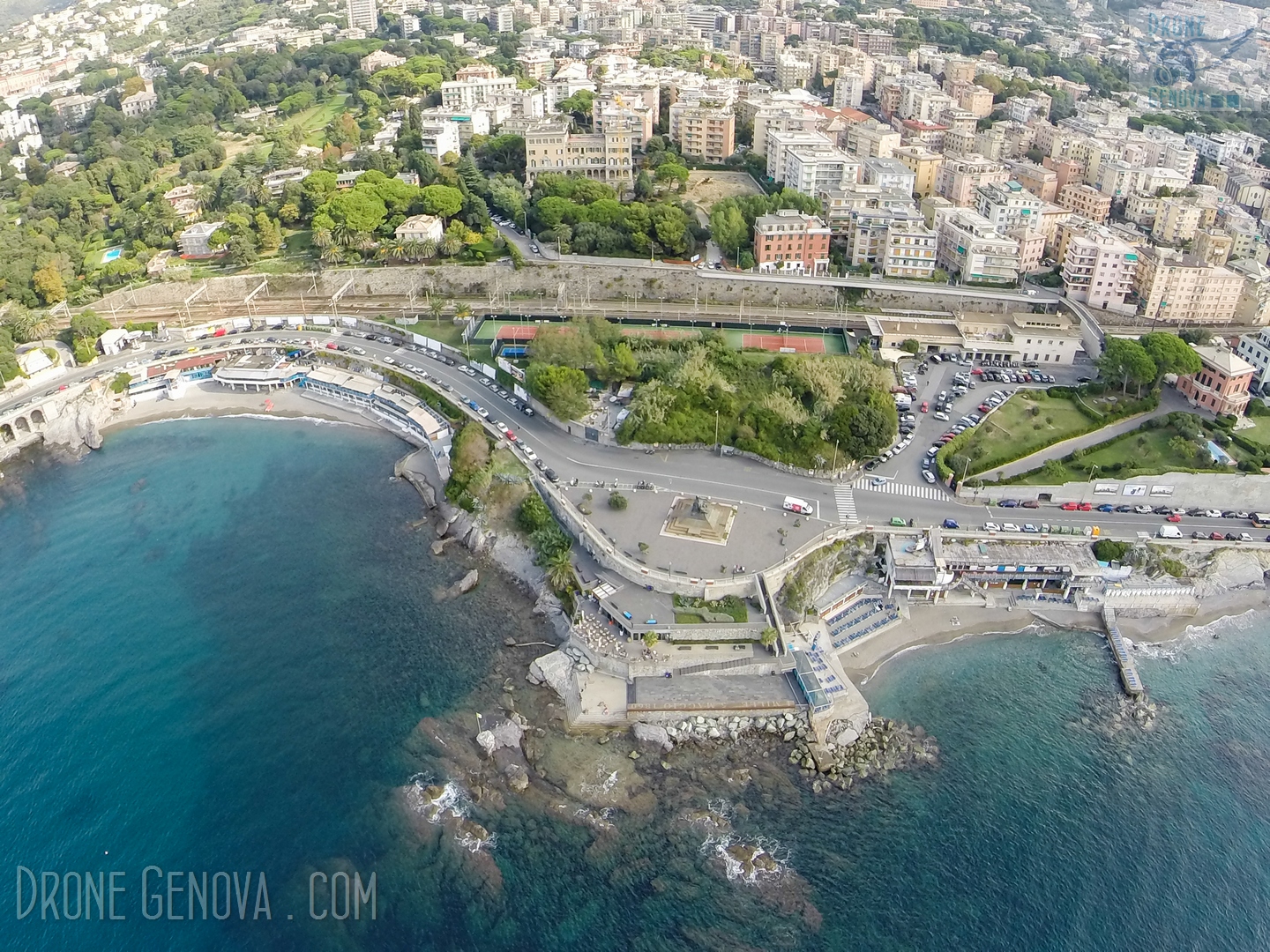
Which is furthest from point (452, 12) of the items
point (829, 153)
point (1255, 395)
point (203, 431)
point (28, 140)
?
point (1255, 395)

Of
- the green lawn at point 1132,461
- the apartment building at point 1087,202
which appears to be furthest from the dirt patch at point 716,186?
the green lawn at point 1132,461

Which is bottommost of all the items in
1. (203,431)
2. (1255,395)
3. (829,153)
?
(203,431)

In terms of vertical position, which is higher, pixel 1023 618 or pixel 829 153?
pixel 829 153

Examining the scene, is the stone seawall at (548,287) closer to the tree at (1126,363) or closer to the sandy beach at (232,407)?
the sandy beach at (232,407)

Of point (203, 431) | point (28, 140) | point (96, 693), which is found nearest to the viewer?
point (96, 693)

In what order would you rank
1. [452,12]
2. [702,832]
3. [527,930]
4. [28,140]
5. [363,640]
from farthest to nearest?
1. [452,12]
2. [28,140]
3. [363,640]
4. [702,832]
5. [527,930]

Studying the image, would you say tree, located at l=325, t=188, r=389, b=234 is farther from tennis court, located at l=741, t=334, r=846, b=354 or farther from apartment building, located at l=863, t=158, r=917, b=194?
apartment building, located at l=863, t=158, r=917, b=194

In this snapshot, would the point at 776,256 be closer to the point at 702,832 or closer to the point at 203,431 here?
the point at 203,431
